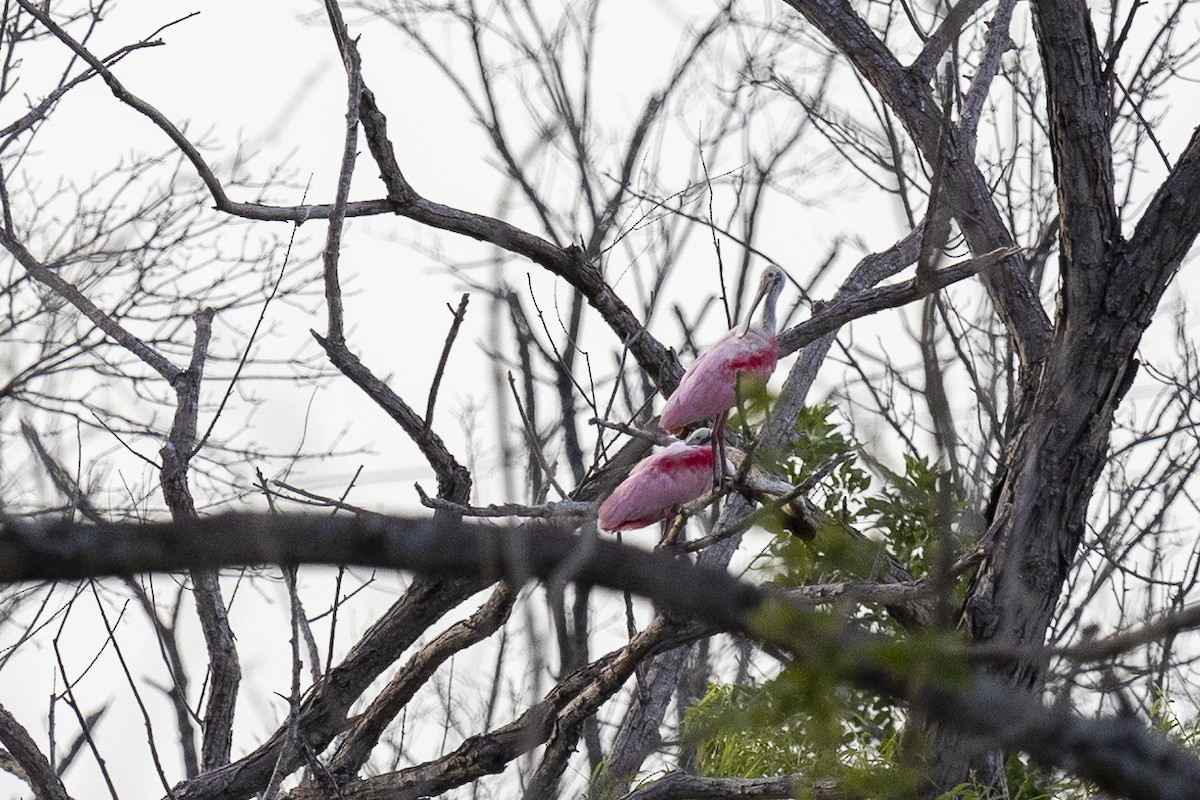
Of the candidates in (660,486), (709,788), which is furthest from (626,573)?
(660,486)

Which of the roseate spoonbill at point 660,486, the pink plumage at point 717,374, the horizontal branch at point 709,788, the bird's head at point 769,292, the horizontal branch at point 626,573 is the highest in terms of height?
the bird's head at point 769,292

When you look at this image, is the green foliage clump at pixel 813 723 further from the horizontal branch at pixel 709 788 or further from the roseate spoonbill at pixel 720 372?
the roseate spoonbill at pixel 720 372

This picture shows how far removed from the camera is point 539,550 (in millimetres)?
1320

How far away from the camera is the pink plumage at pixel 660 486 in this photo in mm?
5203

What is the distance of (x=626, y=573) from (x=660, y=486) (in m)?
3.89

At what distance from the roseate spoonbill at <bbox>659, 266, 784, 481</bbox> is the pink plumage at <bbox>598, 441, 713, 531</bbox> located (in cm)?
11

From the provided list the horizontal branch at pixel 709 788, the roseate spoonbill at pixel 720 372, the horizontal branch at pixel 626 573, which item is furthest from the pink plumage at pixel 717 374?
the horizontal branch at pixel 626 573

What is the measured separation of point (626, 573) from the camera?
1327 mm

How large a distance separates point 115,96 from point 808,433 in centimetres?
230

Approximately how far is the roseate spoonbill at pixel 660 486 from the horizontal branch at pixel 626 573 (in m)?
3.54

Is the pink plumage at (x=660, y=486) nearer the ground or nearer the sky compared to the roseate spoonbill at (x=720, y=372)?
nearer the ground

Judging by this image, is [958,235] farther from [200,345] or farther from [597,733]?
[597,733]

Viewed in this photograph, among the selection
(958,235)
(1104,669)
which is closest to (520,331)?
(958,235)

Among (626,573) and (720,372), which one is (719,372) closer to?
(720,372)
